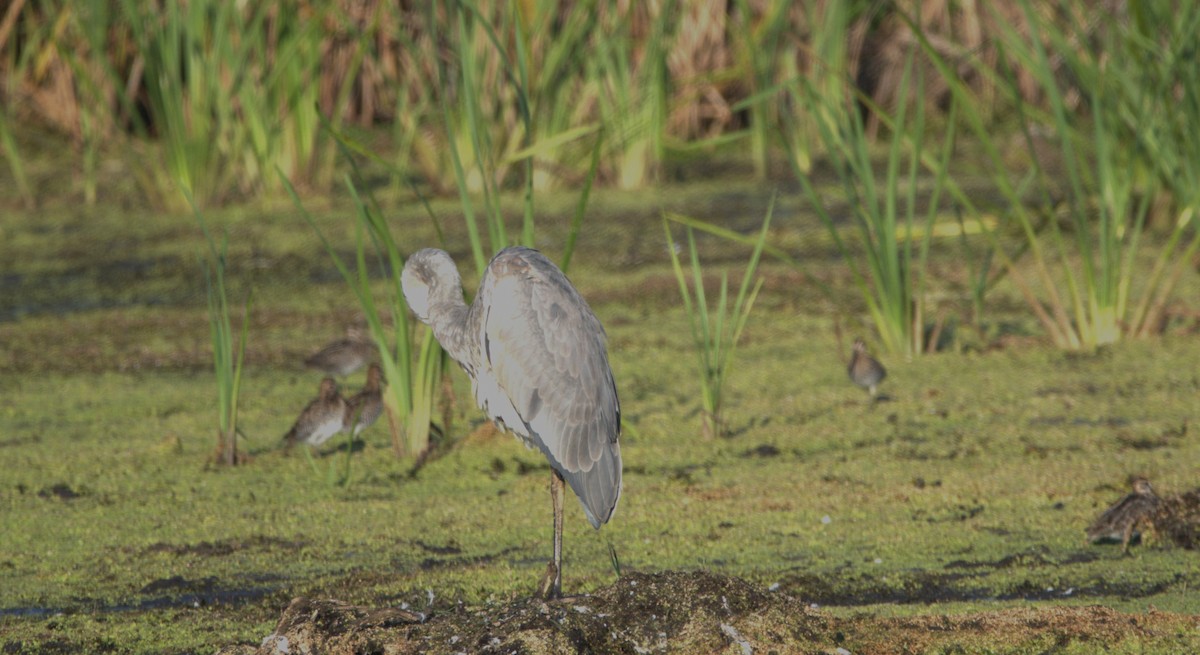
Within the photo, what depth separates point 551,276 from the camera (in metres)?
3.76

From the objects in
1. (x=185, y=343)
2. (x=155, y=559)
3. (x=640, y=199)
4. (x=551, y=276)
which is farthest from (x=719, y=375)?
(x=640, y=199)

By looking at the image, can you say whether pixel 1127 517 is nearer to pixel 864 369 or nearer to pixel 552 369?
pixel 552 369

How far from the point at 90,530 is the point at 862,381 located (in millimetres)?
2556

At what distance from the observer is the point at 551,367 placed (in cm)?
376

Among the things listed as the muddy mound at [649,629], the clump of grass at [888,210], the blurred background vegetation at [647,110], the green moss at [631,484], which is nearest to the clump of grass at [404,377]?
the green moss at [631,484]

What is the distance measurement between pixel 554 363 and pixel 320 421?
1.34 metres

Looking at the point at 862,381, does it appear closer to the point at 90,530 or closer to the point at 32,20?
the point at 90,530

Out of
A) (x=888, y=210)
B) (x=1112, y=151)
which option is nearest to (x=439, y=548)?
(x=888, y=210)

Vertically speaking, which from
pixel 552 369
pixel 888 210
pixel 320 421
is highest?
pixel 888 210

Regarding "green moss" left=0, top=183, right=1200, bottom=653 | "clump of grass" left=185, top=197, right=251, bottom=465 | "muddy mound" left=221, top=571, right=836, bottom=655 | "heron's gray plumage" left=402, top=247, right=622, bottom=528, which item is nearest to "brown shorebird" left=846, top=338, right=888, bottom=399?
"green moss" left=0, top=183, right=1200, bottom=653

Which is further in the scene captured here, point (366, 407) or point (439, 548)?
point (366, 407)

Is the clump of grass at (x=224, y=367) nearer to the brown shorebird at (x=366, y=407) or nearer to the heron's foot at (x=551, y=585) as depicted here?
the brown shorebird at (x=366, y=407)

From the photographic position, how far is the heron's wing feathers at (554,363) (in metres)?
3.72

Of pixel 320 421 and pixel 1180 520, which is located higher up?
pixel 320 421
